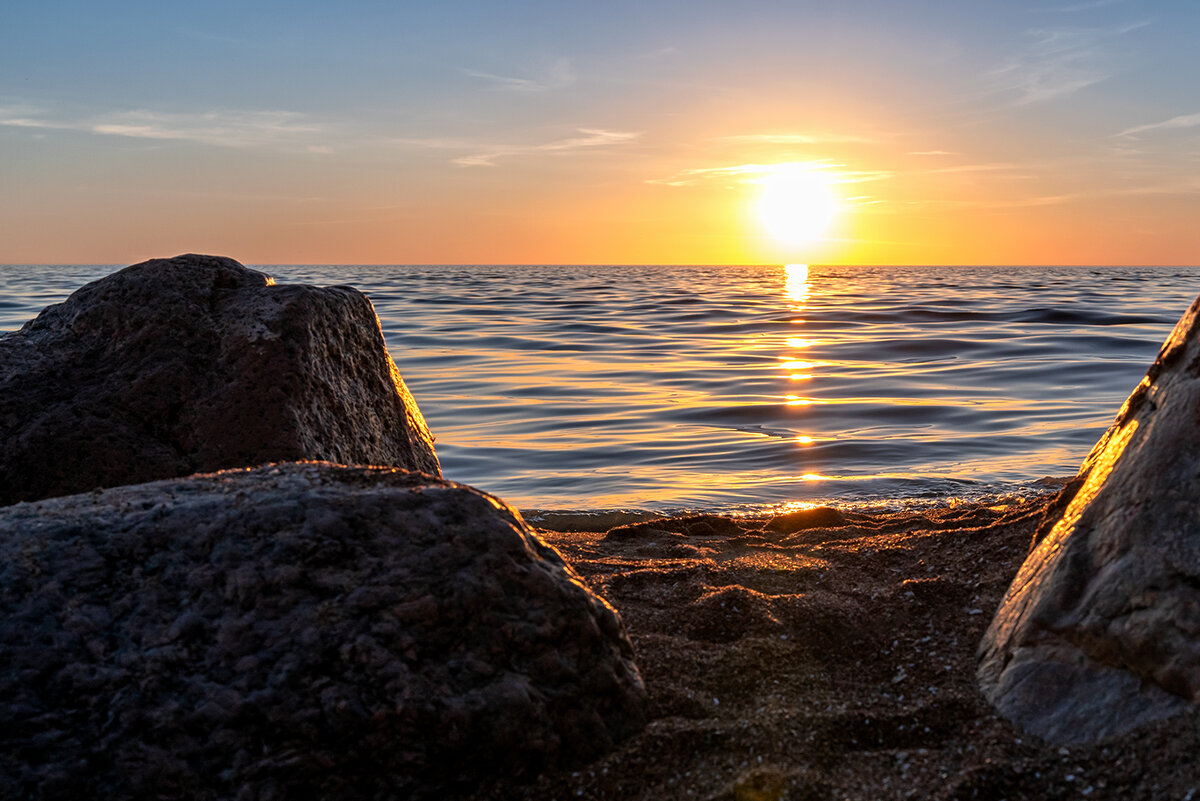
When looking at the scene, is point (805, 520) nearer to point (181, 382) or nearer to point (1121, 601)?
point (1121, 601)

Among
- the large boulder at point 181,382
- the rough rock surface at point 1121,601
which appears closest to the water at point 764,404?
the large boulder at point 181,382

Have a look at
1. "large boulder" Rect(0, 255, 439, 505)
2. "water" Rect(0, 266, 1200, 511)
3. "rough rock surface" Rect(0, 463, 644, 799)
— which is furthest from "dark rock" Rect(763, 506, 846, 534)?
"rough rock surface" Rect(0, 463, 644, 799)

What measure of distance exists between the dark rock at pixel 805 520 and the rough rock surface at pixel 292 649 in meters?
2.67

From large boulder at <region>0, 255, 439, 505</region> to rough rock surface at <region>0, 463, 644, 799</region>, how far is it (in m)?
1.10

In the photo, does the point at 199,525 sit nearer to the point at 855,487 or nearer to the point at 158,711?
the point at 158,711

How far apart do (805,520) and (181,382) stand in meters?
3.13

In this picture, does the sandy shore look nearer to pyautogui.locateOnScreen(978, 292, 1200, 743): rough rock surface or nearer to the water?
pyautogui.locateOnScreen(978, 292, 1200, 743): rough rock surface

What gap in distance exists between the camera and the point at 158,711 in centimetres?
193

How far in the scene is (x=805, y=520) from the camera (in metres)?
5.03

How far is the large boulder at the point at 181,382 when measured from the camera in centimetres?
346

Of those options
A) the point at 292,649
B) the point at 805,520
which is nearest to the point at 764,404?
the point at 805,520

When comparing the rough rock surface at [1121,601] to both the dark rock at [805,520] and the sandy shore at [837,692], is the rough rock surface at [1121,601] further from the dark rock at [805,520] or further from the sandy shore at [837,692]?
the dark rock at [805,520]

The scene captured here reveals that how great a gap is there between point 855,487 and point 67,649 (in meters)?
5.25

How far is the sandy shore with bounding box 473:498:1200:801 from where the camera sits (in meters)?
2.00
